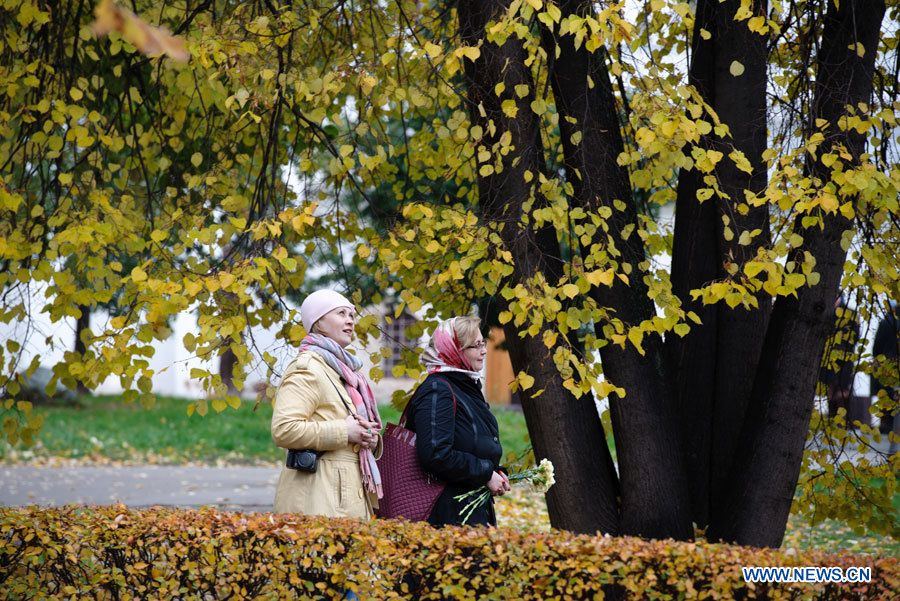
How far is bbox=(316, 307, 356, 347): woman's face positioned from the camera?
4820 mm

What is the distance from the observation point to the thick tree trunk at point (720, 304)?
563cm

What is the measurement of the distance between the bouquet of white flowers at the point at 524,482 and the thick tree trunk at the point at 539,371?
322 millimetres

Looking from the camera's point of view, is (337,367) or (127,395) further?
(127,395)

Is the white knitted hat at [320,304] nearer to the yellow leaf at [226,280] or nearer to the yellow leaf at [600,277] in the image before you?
the yellow leaf at [226,280]

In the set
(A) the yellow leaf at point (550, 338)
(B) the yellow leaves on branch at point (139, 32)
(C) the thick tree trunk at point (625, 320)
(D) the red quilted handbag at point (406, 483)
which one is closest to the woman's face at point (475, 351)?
(D) the red quilted handbag at point (406, 483)

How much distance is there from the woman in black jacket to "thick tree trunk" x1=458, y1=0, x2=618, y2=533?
1.81 ft

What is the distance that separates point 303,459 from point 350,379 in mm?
444

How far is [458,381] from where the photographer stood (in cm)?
496

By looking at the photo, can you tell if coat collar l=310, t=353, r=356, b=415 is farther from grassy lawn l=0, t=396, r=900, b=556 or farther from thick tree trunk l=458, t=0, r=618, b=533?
grassy lawn l=0, t=396, r=900, b=556

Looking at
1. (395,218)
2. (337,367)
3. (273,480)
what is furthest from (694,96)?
(273,480)

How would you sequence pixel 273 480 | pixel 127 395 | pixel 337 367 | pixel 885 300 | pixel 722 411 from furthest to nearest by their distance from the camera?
pixel 273 480 < pixel 885 300 < pixel 722 411 < pixel 127 395 < pixel 337 367

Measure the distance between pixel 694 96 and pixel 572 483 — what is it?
2075 millimetres

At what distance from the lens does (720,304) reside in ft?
19.0

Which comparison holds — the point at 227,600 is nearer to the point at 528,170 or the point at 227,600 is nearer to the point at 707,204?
the point at 528,170
